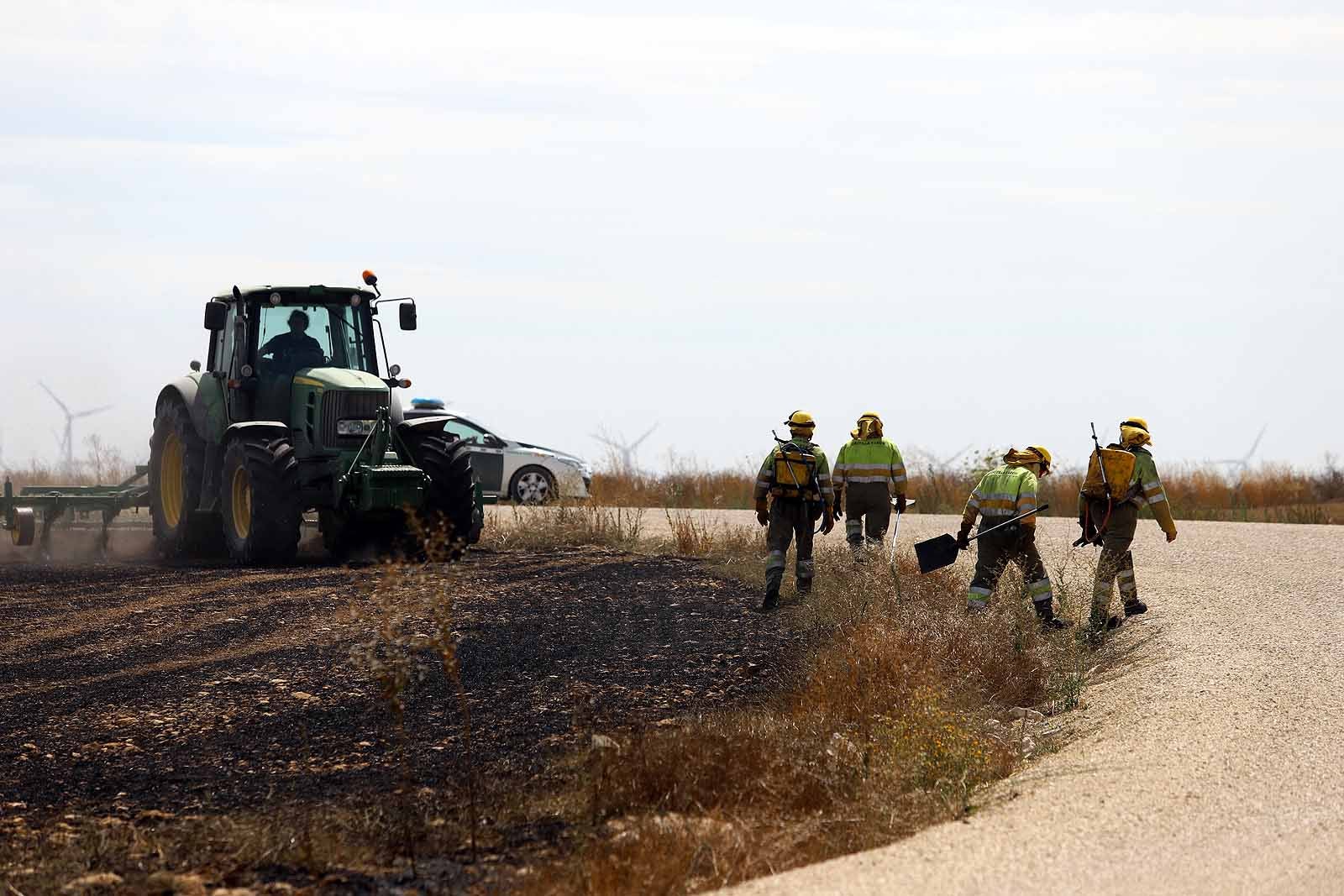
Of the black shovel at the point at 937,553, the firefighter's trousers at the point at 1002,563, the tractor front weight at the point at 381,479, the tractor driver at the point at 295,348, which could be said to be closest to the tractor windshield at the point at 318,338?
the tractor driver at the point at 295,348

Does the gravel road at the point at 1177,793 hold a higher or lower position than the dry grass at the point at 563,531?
lower

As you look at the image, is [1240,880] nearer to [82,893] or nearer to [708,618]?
[82,893]

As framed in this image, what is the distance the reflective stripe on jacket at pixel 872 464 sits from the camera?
16203 mm

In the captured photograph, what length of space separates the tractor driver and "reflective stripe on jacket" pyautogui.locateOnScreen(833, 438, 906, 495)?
585 centimetres

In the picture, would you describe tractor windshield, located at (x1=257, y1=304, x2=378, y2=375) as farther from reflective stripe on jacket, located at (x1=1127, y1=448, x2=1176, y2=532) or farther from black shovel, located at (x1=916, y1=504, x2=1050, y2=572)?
reflective stripe on jacket, located at (x1=1127, y1=448, x2=1176, y2=532)

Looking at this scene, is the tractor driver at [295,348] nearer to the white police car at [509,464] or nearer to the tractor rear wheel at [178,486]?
the tractor rear wheel at [178,486]

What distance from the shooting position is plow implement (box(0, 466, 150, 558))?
18.8m

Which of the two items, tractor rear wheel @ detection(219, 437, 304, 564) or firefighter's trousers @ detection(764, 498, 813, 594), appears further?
tractor rear wheel @ detection(219, 437, 304, 564)

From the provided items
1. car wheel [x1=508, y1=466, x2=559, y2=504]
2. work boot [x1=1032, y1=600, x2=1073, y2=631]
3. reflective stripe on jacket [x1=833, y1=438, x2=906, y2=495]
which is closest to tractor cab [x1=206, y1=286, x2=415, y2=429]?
reflective stripe on jacket [x1=833, y1=438, x2=906, y2=495]

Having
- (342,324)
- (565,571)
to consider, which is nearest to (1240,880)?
(565,571)

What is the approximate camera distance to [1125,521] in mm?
13727

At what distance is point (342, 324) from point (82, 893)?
39.9 feet

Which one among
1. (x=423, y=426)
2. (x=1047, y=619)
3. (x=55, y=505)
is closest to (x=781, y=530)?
(x=1047, y=619)

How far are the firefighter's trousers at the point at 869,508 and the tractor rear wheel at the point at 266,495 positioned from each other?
5562 mm
